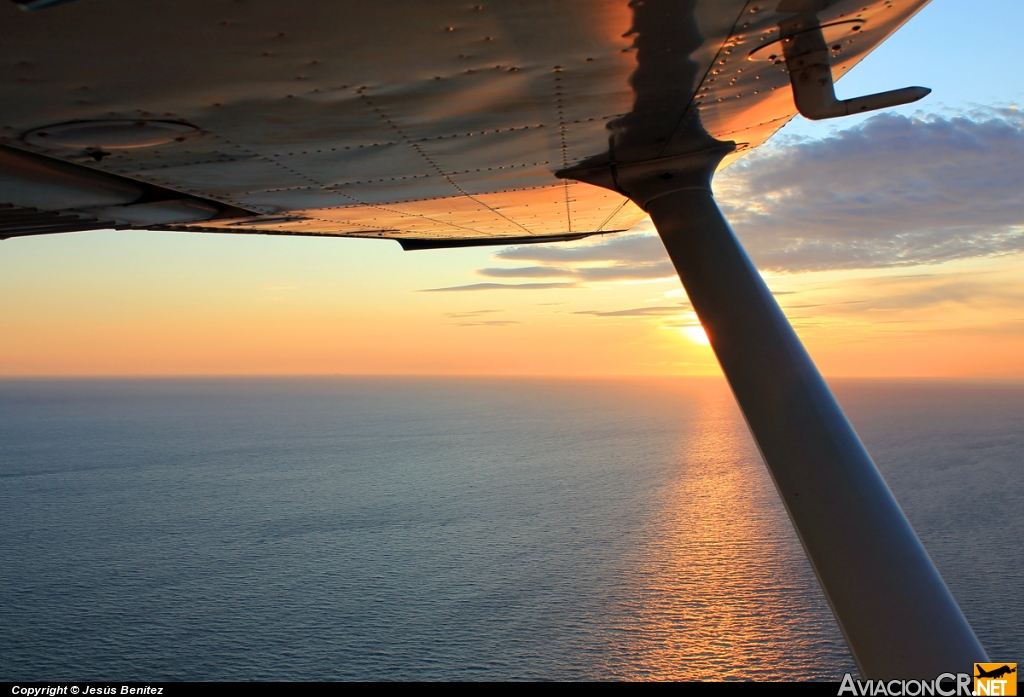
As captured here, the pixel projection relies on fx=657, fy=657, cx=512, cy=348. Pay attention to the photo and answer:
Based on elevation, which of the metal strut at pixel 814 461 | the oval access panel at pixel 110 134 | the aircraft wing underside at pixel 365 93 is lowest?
the metal strut at pixel 814 461

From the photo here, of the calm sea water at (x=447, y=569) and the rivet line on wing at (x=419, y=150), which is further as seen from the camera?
the calm sea water at (x=447, y=569)

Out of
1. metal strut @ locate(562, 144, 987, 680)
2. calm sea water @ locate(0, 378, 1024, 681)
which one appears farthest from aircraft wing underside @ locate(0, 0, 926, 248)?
calm sea water @ locate(0, 378, 1024, 681)

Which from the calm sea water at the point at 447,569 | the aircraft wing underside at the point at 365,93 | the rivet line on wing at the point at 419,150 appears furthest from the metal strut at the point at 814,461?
the calm sea water at the point at 447,569

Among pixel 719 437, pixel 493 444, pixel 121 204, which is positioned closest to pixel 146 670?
pixel 121 204

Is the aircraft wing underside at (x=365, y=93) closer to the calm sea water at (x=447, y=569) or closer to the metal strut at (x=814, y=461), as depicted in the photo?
the metal strut at (x=814, y=461)

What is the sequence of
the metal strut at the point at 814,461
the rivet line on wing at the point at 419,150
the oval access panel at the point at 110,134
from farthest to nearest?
1. the metal strut at the point at 814,461
2. the rivet line on wing at the point at 419,150
3. the oval access panel at the point at 110,134

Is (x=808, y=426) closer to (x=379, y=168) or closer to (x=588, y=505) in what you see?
(x=379, y=168)

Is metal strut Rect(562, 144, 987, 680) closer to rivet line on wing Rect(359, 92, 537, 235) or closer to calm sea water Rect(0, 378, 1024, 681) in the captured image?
rivet line on wing Rect(359, 92, 537, 235)
